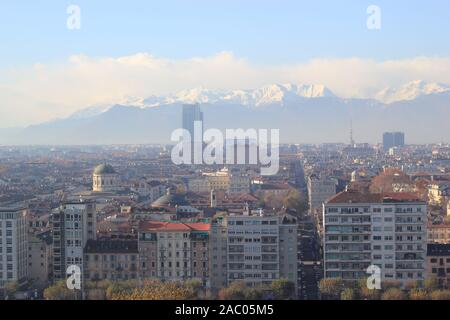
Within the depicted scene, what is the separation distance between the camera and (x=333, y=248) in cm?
1127

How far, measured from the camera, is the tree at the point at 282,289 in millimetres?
10336

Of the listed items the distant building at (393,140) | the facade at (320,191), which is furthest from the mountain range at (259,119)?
the facade at (320,191)

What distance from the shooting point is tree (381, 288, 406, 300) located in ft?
32.5

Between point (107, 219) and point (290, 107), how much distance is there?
10646cm

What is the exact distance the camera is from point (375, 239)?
442 inches

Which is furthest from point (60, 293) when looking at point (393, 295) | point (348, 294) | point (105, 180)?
point (105, 180)

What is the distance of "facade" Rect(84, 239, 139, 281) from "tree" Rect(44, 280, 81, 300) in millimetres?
702

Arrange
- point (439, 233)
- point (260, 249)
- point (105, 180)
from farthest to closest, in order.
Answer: point (105, 180)
point (439, 233)
point (260, 249)

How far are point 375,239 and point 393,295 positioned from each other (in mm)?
1402

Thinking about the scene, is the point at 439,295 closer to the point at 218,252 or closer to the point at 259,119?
the point at 218,252

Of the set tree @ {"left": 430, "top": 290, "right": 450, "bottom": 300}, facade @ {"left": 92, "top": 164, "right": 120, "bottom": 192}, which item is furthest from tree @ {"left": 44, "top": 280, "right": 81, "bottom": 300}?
facade @ {"left": 92, "top": 164, "right": 120, "bottom": 192}

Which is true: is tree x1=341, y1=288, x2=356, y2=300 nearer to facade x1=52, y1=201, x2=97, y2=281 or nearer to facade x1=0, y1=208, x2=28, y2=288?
facade x1=52, y1=201, x2=97, y2=281

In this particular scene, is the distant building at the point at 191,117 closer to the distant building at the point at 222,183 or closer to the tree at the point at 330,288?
Answer: the distant building at the point at 222,183

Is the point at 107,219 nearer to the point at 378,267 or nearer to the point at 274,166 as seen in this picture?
the point at 378,267
